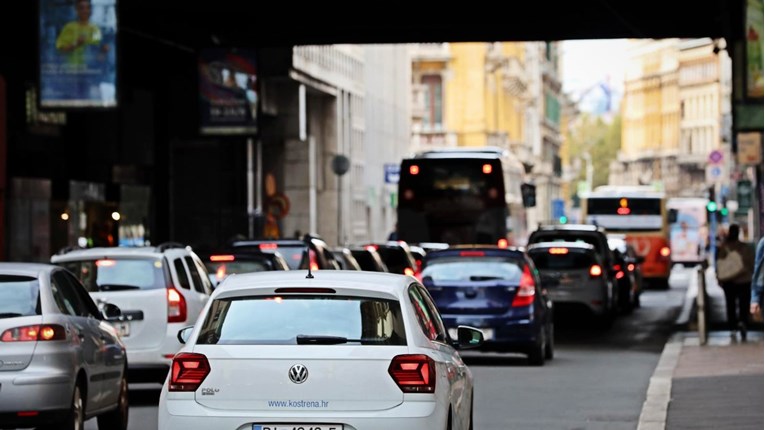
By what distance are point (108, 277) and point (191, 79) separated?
27.5m

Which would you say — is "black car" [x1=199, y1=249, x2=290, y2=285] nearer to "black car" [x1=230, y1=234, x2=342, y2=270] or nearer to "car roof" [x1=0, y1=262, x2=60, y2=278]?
"black car" [x1=230, y1=234, x2=342, y2=270]

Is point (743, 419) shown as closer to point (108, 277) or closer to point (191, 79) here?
point (108, 277)

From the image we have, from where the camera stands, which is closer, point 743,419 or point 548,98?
point 743,419

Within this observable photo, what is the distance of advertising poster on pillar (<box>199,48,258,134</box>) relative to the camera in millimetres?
38625

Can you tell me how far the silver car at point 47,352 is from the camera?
13391 millimetres

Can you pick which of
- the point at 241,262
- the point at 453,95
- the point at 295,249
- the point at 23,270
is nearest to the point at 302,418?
the point at 23,270

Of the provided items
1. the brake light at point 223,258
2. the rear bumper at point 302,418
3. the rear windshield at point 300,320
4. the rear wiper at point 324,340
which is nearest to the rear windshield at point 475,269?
the brake light at point 223,258

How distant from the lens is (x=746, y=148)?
34.3 meters

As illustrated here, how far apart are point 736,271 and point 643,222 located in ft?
94.8

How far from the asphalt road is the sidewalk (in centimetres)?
24

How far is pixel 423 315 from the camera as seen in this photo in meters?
11.5

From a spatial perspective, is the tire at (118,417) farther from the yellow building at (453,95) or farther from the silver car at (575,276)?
the yellow building at (453,95)

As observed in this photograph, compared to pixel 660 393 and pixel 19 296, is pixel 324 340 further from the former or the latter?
pixel 660 393

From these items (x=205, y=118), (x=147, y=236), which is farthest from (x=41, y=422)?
(x=147, y=236)
